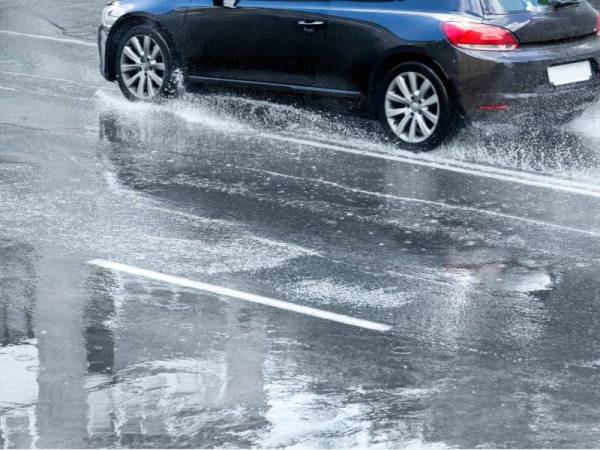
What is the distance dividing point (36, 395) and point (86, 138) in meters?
5.46

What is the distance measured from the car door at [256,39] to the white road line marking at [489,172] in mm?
726

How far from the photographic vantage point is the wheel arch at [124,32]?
12266mm

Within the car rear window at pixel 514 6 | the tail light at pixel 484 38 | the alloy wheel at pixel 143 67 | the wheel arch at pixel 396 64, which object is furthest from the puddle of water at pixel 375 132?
the car rear window at pixel 514 6

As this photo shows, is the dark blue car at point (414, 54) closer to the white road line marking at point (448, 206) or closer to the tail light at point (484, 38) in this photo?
the tail light at point (484, 38)

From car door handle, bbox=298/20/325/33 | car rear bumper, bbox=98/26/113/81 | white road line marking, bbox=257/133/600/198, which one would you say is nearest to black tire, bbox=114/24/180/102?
car rear bumper, bbox=98/26/113/81

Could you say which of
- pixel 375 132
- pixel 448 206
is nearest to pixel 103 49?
pixel 375 132

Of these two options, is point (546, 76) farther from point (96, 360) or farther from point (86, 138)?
point (96, 360)

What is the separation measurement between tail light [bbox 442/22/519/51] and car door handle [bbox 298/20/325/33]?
1.25 meters

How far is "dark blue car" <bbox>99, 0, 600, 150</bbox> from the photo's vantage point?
10.6 metres

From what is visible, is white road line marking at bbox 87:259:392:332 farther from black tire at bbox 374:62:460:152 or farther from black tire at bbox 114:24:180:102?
black tire at bbox 114:24:180:102

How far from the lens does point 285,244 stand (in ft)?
27.8

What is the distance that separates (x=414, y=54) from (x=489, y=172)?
1.19 meters

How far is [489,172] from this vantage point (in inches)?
406

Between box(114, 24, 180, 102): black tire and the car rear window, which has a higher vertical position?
the car rear window
